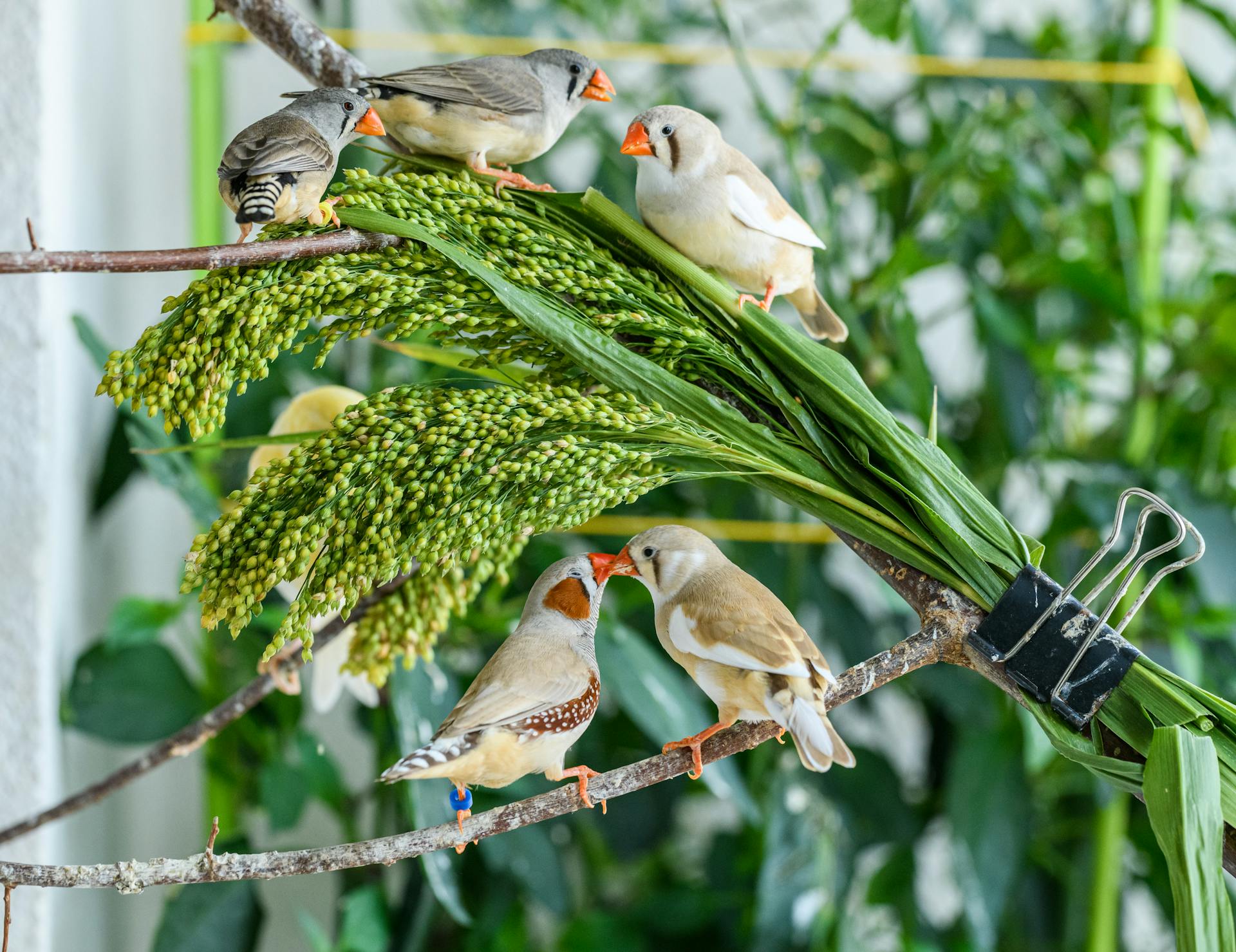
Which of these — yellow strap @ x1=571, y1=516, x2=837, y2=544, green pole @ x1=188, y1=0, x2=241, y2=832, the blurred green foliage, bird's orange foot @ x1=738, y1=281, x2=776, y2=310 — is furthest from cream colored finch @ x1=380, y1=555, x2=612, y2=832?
green pole @ x1=188, y1=0, x2=241, y2=832

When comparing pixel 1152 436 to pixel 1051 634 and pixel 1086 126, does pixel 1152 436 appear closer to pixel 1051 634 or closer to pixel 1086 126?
pixel 1086 126

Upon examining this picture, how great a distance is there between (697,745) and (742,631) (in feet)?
0.18

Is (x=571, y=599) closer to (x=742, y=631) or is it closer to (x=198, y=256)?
(x=742, y=631)

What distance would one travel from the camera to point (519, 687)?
0.38 meters

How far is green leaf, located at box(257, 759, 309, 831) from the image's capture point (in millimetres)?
1043

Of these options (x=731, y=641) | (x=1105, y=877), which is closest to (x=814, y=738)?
(x=731, y=641)

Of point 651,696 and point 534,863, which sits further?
point 534,863

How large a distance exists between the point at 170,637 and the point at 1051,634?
1211mm

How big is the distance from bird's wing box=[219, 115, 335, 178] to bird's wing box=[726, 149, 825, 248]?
0.61 ft

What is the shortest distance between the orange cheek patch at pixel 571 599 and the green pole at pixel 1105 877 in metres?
0.97

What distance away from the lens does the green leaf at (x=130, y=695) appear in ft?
3.10

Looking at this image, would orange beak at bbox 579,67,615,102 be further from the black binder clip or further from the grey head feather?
the black binder clip

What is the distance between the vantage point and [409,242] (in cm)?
43

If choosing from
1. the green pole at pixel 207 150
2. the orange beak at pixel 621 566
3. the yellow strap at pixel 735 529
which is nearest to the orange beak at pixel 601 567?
the orange beak at pixel 621 566
